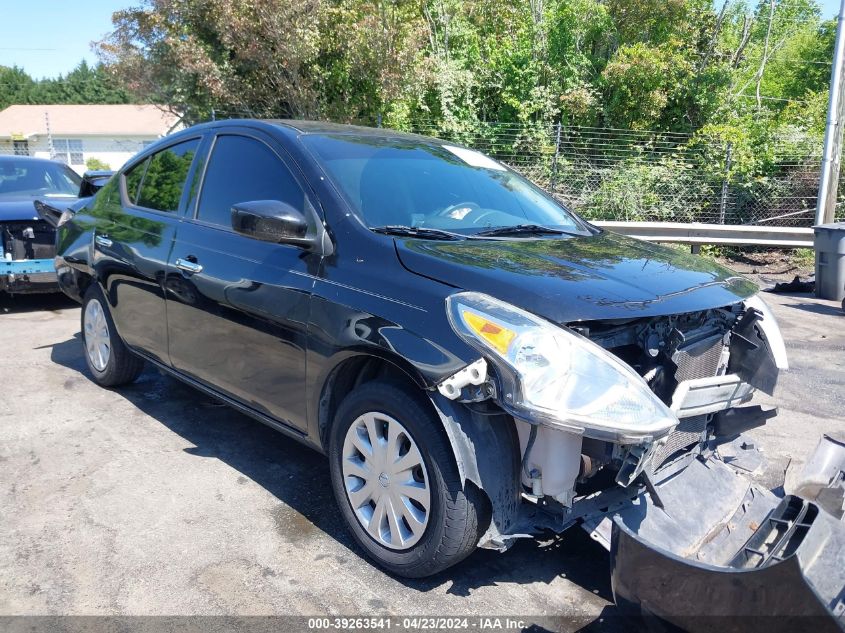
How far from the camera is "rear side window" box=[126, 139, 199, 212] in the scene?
4.35 meters

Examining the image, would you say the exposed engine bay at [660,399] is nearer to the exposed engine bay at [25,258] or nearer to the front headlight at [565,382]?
the front headlight at [565,382]

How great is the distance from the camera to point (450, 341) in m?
2.59

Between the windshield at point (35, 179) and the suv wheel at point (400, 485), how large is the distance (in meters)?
7.01

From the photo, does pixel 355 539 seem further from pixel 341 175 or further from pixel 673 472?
pixel 341 175

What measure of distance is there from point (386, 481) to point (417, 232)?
1.12m

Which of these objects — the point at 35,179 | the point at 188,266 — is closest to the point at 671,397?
the point at 188,266

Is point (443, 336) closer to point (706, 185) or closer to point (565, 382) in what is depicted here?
point (565, 382)

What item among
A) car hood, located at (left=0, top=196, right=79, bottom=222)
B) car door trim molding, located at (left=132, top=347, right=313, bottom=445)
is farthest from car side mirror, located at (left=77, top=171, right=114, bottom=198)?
car door trim molding, located at (left=132, top=347, right=313, bottom=445)

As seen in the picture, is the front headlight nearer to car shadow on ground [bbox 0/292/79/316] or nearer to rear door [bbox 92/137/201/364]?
rear door [bbox 92/137/201/364]

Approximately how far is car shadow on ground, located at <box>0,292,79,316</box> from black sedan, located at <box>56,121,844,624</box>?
461 centimetres

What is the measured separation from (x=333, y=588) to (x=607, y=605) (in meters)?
1.11

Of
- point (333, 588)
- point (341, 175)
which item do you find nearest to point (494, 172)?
point (341, 175)

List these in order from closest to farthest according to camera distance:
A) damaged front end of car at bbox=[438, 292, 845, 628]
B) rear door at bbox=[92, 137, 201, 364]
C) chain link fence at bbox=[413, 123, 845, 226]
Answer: damaged front end of car at bbox=[438, 292, 845, 628], rear door at bbox=[92, 137, 201, 364], chain link fence at bbox=[413, 123, 845, 226]

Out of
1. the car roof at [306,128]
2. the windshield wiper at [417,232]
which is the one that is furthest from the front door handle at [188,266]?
the windshield wiper at [417,232]
